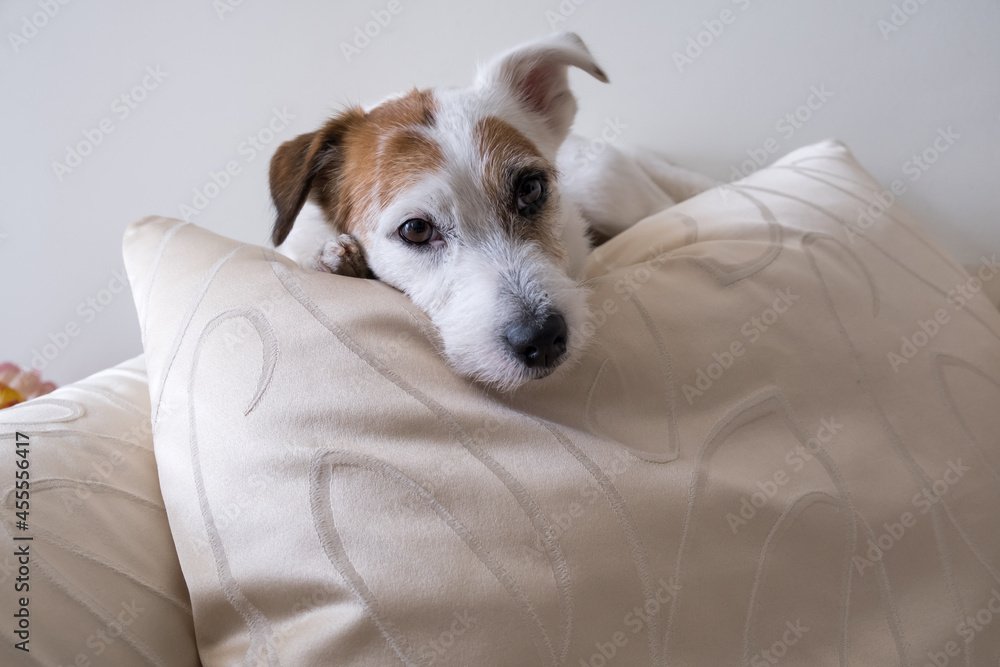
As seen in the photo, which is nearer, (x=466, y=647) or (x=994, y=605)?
(x=466, y=647)

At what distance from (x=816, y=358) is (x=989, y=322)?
1.61 ft

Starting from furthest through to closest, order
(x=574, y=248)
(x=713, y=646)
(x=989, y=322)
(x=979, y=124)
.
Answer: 1. (x=979, y=124)
2. (x=574, y=248)
3. (x=989, y=322)
4. (x=713, y=646)

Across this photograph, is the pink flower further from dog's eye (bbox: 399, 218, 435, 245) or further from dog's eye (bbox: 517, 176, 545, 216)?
dog's eye (bbox: 517, 176, 545, 216)

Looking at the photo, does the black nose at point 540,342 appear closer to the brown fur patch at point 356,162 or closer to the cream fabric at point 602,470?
the cream fabric at point 602,470

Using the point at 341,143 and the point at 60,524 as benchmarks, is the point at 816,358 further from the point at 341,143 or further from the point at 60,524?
the point at 60,524

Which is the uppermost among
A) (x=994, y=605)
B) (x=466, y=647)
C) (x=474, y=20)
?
(x=474, y=20)

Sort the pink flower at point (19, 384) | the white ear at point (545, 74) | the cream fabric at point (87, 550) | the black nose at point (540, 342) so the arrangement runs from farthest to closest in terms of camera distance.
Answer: the pink flower at point (19, 384), the white ear at point (545, 74), the black nose at point (540, 342), the cream fabric at point (87, 550)

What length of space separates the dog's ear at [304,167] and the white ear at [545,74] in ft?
1.02

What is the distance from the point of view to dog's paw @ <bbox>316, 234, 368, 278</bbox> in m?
1.16

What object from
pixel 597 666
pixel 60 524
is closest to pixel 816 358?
pixel 597 666

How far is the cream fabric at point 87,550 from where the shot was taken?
2.20ft

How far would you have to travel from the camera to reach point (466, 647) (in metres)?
0.64

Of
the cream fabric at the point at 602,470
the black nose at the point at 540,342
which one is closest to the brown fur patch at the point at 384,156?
the cream fabric at the point at 602,470

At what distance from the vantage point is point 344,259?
1.17 metres
